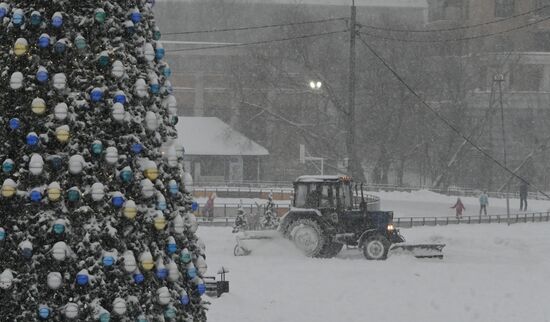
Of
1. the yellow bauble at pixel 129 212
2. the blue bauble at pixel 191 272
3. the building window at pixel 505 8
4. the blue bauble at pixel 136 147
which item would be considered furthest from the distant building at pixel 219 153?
the yellow bauble at pixel 129 212

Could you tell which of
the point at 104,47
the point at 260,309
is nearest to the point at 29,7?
the point at 104,47

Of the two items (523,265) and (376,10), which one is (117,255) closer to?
(523,265)

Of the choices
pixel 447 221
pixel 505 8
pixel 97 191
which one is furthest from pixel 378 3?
pixel 97 191

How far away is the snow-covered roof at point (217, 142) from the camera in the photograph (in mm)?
60969

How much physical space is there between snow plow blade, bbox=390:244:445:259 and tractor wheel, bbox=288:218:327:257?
6.02 ft

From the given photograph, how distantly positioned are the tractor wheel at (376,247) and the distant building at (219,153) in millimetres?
38702

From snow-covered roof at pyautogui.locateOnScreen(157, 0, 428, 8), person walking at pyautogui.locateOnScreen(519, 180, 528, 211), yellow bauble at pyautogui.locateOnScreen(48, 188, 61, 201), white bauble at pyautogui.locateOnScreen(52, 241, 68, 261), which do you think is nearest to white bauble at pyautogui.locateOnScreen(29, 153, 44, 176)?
yellow bauble at pyautogui.locateOnScreen(48, 188, 61, 201)

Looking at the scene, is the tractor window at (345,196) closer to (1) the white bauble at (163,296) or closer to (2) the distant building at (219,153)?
(1) the white bauble at (163,296)

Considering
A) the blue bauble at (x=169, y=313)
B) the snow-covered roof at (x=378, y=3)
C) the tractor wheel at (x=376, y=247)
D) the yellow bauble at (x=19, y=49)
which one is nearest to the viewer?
the yellow bauble at (x=19, y=49)

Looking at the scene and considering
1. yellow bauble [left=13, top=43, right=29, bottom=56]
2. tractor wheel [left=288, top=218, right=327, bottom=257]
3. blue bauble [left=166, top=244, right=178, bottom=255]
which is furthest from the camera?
tractor wheel [left=288, top=218, right=327, bottom=257]

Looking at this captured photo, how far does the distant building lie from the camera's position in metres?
61.0

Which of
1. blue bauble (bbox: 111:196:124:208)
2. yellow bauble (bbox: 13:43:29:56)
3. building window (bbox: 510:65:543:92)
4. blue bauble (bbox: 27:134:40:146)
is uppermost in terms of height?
building window (bbox: 510:65:543:92)

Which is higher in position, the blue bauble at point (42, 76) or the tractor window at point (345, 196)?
the blue bauble at point (42, 76)

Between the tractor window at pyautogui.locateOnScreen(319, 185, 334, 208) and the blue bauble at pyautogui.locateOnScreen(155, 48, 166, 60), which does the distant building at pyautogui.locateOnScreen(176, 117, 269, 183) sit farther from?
the blue bauble at pyautogui.locateOnScreen(155, 48, 166, 60)
